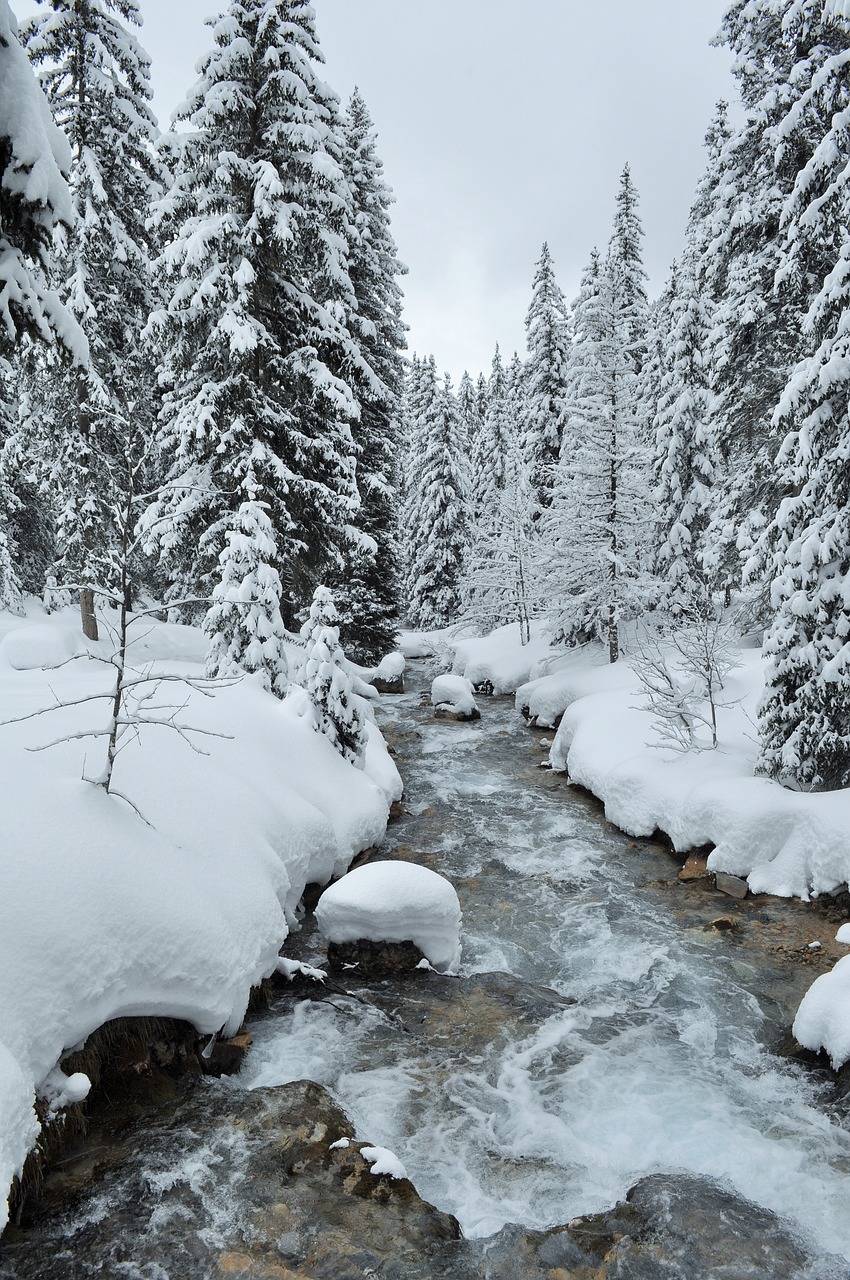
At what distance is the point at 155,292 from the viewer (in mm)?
17281

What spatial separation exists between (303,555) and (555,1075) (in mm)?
10606

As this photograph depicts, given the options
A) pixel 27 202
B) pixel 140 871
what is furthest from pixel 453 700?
pixel 27 202

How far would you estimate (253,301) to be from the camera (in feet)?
42.6

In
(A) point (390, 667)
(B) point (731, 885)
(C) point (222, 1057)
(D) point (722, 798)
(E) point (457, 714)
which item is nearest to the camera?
(C) point (222, 1057)

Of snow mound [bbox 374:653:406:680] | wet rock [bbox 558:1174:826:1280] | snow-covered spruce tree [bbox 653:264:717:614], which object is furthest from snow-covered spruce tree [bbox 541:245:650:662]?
wet rock [bbox 558:1174:826:1280]

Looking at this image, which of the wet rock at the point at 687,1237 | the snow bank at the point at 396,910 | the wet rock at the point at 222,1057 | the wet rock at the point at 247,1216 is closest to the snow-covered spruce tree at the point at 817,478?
the snow bank at the point at 396,910

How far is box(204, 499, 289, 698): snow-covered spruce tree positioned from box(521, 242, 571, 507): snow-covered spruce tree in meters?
18.9

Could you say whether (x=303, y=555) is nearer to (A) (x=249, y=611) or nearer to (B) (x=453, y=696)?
(A) (x=249, y=611)

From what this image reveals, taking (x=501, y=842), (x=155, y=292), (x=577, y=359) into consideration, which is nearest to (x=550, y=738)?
(x=501, y=842)

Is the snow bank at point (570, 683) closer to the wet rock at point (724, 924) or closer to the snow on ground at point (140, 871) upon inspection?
the wet rock at point (724, 924)

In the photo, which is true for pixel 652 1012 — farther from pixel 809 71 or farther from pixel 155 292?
pixel 155 292

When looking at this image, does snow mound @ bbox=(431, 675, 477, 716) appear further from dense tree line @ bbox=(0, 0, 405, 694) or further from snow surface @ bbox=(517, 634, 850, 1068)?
dense tree line @ bbox=(0, 0, 405, 694)

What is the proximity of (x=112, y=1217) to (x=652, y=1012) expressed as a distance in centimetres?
531

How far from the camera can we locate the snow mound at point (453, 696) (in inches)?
824
